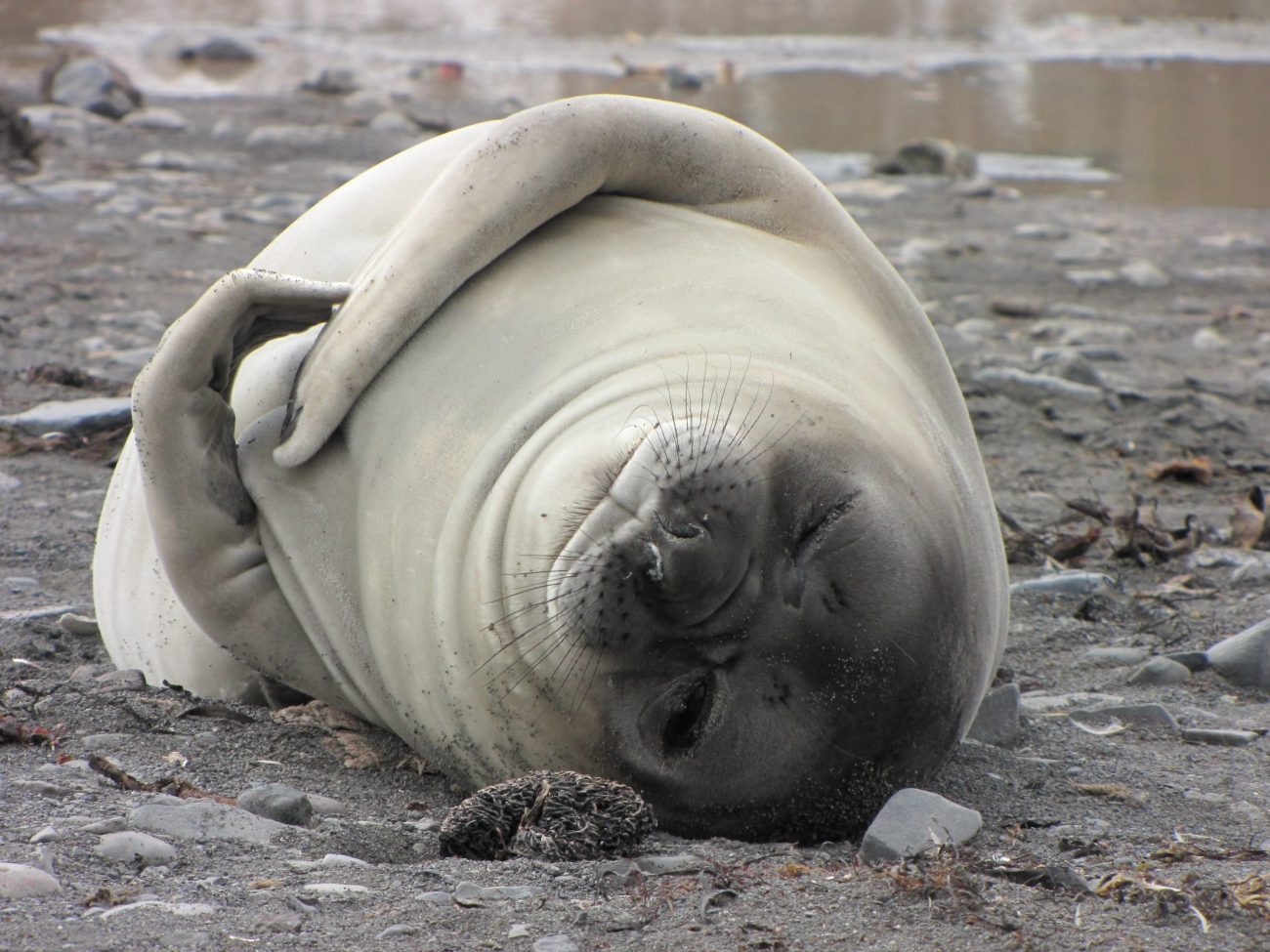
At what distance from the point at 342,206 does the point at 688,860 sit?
1786 millimetres

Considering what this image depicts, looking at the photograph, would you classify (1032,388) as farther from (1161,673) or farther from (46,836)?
(46,836)

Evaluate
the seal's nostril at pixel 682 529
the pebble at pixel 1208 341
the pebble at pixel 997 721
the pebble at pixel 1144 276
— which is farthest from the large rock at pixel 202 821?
the pebble at pixel 1144 276

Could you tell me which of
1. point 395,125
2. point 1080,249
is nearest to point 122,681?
point 1080,249

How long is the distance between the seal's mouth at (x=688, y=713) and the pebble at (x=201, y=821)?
2.02 feet

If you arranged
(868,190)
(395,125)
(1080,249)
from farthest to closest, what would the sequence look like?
(395,125) < (868,190) < (1080,249)

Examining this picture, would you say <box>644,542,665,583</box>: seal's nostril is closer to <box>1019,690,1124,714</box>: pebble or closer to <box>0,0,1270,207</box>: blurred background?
<box>1019,690,1124,714</box>: pebble

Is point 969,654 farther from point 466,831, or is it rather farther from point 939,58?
point 939,58

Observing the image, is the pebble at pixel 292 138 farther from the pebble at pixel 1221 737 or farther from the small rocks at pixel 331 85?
the pebble at pixel 1221 737

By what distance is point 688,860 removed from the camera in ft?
7.99

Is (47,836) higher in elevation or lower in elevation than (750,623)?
lower

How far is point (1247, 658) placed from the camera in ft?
11.8

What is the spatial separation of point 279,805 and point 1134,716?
5.68 feet

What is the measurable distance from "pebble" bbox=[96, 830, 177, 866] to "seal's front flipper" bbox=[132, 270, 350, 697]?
88 centimetres

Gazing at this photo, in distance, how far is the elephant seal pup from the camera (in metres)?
2.62
